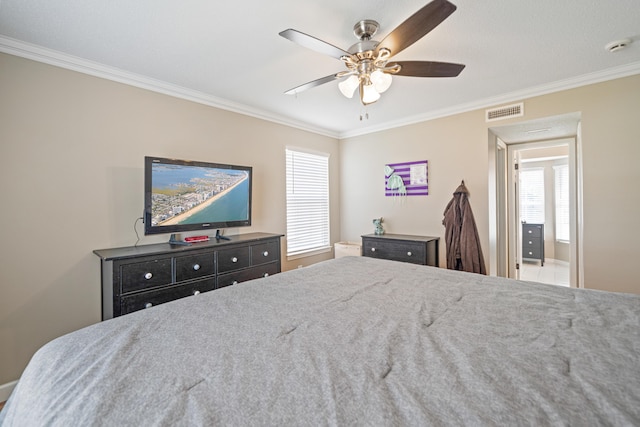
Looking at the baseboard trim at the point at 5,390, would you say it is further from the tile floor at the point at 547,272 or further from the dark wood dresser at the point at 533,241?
Result: the dark wood dresser at the point at 533,241

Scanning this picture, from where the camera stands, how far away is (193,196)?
2.83m

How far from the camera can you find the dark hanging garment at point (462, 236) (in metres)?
A: 3.43

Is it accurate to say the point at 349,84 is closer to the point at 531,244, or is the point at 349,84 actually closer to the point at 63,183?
the point at 63,183

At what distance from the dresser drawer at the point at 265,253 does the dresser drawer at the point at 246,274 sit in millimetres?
58

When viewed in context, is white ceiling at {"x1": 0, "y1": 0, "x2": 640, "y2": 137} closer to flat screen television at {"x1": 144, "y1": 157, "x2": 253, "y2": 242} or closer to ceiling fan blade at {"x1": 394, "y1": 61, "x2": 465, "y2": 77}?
ceiling fan blade at {"x1": 394, "y1": 61, "x2": 465, "y2": 77}

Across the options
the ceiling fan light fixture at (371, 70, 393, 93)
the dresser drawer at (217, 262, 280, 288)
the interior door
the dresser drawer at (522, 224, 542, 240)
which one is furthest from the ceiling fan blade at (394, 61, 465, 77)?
the dresser drawer at (522, 224, 542, 240)

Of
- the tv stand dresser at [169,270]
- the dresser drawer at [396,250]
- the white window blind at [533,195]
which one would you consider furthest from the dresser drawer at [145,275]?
the white window blind at [533,195]

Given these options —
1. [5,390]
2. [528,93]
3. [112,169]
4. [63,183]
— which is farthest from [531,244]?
[5,390]

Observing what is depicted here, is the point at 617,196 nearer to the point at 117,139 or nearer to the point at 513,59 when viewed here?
the point at 513,59

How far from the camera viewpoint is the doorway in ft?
11.1

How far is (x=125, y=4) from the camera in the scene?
169cm

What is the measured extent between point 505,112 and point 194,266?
377 cm

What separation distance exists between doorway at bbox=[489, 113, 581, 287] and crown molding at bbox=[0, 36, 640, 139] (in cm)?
32

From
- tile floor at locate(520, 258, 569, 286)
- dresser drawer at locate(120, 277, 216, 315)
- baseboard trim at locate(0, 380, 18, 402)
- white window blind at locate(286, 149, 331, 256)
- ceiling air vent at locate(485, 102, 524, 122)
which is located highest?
ceiling air vent at locate(485, 102, 524, 122)
